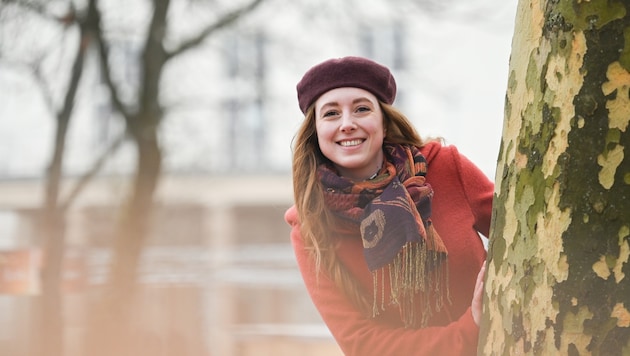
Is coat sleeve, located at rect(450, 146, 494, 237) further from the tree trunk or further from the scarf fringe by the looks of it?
the tree trunk

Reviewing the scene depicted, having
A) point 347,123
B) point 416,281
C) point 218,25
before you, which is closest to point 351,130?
point 347,123

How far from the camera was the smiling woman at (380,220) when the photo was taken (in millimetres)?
2416

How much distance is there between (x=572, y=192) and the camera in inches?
79.7

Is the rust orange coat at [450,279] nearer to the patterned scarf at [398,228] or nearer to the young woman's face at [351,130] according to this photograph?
the patterned scarf at [398,228]

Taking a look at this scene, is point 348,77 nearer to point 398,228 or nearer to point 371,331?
point 398,228

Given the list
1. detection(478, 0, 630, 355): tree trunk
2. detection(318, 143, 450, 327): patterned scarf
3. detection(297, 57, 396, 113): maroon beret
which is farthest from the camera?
detection(297, 57, 396, 113): maroon beret

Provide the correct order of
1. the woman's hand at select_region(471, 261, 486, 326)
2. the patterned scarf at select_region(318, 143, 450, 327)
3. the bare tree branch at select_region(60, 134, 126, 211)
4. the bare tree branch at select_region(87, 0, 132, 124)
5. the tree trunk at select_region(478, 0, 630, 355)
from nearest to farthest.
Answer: the tree trunk at select_region(478, 0, 630, 355) < the woman's hand at select_region(471, 261, 486, 326) < the patterned scarf at select_region(318, 143, 450, 327) < the bare tree branch at select_region(87, 0, 132, 124) < the bare tree branch at select_region(60, 134, 126, 211)

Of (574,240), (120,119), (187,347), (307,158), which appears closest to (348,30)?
(120,119)

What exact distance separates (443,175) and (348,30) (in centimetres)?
739

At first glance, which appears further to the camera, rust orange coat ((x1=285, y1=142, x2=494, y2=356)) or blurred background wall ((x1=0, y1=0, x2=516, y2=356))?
blurred background wall ((x1=0, y1=0, x2=516, y2=356))

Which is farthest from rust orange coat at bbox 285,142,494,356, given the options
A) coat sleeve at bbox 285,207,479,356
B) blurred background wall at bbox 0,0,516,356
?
blurred background wall at bbox 0,0,516,356

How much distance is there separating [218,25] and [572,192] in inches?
293

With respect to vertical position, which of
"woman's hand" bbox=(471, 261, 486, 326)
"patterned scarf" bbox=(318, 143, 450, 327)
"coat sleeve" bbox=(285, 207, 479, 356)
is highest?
"patterned scarf" bbox=(318, 143, 450, 327)

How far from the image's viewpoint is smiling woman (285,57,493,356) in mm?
2416
